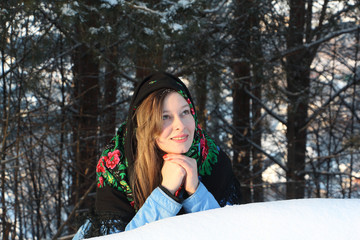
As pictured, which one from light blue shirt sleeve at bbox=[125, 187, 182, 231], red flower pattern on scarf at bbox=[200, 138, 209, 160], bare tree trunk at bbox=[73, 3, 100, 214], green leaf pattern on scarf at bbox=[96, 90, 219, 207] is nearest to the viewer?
light blue shirt sleeve at bbox=[125, 187, 182, 231]

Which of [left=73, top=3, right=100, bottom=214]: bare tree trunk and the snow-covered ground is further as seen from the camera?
[left=73, top=3, right=100, bottom=214]: bare tree trunk

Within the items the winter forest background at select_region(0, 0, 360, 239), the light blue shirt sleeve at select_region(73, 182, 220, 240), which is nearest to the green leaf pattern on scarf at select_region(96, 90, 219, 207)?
the light blue shirt sleeve at select_region(73, 182, 220, 240)

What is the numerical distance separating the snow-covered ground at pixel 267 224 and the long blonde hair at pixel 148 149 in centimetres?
89

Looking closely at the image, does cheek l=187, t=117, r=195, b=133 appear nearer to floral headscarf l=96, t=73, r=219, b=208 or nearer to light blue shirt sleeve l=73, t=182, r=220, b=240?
floral headscarf l=96, t=73, r=219, b=208

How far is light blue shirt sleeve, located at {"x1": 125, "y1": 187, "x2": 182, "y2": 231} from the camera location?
1.39 m

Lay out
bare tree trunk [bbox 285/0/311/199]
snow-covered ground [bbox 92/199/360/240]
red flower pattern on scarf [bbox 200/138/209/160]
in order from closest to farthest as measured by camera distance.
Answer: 1. snow-covered ground [bbox 92/199/360/240]
2. red flower pattern on scarf [bbox 200/138/209/160]
3. bare tree trunk [bbox 285/0/311/199]

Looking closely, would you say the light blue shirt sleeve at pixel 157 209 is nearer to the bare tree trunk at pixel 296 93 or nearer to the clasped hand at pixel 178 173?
the clasped hand at pixel 178 173

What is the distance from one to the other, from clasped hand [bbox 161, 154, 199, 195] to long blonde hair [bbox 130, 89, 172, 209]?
10cm

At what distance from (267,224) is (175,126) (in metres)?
0.94

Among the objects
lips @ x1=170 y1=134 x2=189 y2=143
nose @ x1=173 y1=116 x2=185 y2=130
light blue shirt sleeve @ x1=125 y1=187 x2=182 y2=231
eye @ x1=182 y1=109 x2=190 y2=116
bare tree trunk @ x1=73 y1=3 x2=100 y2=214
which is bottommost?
light blue shirt sleeve @ x1=125 y1=187 x2=182 y2=231

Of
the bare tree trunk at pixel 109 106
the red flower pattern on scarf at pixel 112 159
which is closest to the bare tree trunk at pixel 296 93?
the bare tree trunk at pixel 109 106

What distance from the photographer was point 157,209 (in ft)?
4.59

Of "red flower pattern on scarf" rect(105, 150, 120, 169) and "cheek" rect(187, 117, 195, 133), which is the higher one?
"cheek" rect(187, 117, 195, 133)

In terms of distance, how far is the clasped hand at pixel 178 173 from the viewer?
1.43 m
